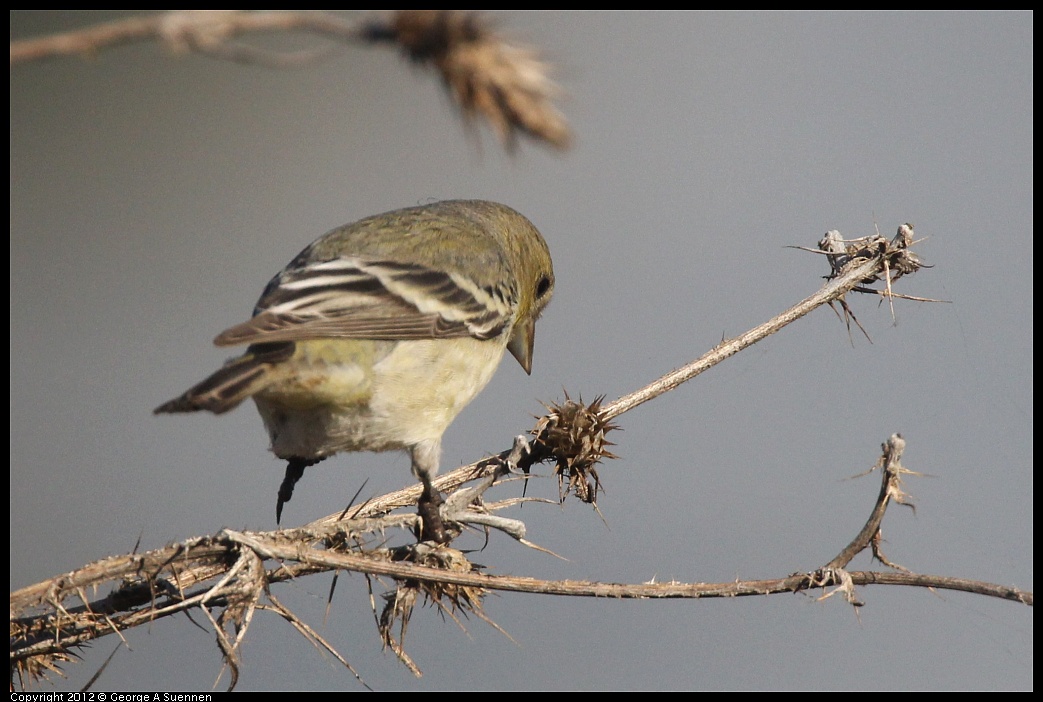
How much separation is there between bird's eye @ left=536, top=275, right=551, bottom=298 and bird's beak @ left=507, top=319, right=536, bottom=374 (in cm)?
24

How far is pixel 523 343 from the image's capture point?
6.67 m

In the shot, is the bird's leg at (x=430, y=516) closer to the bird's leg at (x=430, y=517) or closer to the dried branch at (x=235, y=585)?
the bird's leg at (x=430, y=517)

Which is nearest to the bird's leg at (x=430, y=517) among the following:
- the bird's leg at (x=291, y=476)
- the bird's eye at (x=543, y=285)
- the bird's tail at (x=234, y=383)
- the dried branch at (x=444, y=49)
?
the bird's tail at (x=234, y=383)

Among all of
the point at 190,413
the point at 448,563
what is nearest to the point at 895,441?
the point at 448,563

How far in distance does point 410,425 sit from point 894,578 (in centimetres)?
281

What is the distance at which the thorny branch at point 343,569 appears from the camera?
293 centimetres

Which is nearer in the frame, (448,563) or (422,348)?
(448,563)

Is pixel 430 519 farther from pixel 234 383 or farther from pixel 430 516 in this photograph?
pixel 234 383

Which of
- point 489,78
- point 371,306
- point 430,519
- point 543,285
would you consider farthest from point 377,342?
point 489,78

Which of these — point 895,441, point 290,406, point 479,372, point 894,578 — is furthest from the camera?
point 479,372

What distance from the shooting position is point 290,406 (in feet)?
15.1

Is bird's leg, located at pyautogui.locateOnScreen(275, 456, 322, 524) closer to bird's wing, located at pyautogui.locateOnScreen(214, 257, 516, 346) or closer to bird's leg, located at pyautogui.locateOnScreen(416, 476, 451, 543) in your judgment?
bird's wing, located at pyautogui.locateOnScreen(214, 257, 516, 346)

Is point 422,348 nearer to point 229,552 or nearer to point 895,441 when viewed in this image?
point 229,552

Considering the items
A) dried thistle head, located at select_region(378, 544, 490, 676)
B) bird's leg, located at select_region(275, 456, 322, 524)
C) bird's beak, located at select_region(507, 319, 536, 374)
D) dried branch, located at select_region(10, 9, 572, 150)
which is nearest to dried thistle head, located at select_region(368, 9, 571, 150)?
dried branch, located at select_region(10, 9, 572, 150)
